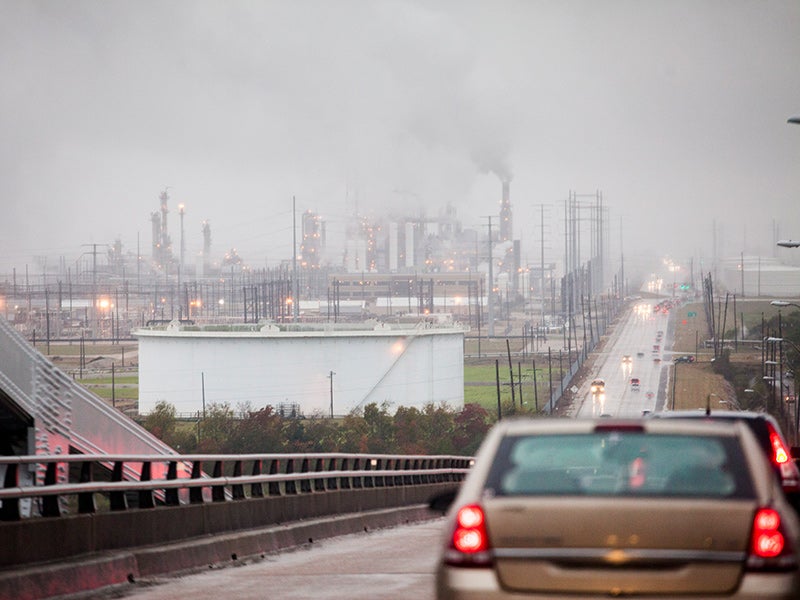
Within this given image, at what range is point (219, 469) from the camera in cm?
1917

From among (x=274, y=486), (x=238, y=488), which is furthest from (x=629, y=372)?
(x=238, y=488)

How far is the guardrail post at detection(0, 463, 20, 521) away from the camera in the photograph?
12.8m

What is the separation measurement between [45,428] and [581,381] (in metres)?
103

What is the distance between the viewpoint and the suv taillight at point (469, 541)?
24.9ft

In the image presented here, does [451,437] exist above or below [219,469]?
below

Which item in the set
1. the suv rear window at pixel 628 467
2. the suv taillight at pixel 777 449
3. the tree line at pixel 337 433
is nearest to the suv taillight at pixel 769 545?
the suv rear window at pixel 628 467

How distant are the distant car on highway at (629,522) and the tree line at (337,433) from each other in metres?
77.7

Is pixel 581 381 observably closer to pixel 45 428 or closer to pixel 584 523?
pixel 45 428

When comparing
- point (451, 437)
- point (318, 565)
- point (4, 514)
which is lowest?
point (451, 437)

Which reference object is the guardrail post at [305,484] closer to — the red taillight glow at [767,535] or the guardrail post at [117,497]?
the guardrail post at [117,497]

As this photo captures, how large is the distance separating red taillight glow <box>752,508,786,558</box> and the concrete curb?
6753 mm

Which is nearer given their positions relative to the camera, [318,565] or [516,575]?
[516,575]

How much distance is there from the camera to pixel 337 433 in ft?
307

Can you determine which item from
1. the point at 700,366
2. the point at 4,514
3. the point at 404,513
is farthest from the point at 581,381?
the point at 4,514
